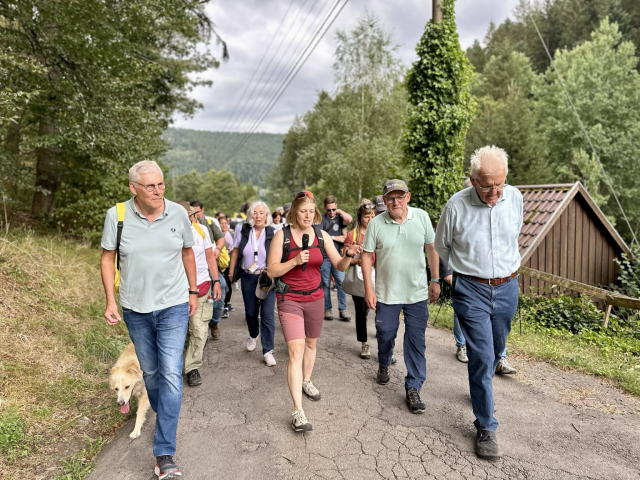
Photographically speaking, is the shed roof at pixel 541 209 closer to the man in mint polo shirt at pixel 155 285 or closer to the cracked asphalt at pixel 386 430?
the cracked asphalt at pixel 386 430

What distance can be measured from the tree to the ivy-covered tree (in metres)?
21.6

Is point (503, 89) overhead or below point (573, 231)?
overhead

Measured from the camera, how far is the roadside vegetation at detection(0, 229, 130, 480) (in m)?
3.67

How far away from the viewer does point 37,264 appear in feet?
24.9

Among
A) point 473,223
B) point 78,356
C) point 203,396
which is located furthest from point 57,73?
point 473,223

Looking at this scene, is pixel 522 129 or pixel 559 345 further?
pixel 522 129

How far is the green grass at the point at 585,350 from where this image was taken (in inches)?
191

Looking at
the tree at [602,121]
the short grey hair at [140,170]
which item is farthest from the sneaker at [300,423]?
the tree at [602,121]

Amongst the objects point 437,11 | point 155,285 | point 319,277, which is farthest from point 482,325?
point 437,11

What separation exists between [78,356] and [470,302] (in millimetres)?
4766

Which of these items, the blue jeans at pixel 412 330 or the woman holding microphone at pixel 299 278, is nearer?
the woman holding microphone at pixel 299 278

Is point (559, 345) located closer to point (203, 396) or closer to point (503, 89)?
point (203, 396)

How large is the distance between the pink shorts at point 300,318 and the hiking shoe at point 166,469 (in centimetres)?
123

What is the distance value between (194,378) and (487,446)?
3.05 m
